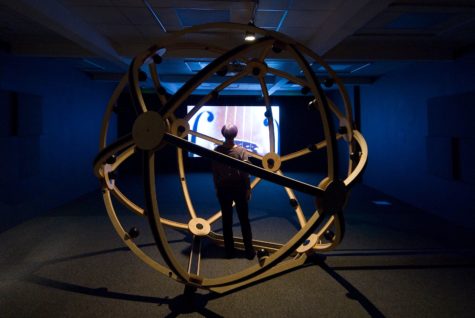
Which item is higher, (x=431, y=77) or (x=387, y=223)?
(x=431, y=77)

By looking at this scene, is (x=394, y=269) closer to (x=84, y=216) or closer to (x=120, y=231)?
(x=120, y=231)

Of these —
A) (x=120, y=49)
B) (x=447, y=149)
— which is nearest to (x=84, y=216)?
(x=120, y=49)

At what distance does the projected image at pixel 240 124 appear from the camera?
991 centimetres

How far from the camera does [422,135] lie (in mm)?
5613

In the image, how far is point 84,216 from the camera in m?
5.21

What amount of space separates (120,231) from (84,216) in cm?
300

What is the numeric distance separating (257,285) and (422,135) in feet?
14.9

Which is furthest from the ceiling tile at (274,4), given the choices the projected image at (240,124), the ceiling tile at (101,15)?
the projected image at (240,124)

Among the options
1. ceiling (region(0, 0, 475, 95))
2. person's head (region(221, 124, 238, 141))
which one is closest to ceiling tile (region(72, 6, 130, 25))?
ceiling (region(0, 0, 475, 95))

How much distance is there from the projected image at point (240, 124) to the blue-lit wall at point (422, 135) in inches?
133

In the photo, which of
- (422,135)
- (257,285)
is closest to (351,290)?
(257,285)

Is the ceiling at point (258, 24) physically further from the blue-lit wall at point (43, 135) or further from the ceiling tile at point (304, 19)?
the blue-lit wall at point (43, 135)

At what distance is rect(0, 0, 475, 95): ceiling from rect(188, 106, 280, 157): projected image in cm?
476

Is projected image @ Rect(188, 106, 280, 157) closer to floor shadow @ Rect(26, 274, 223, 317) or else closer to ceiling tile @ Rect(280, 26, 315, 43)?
ceiling tile @ Rect(280, 26, 315, 43)
